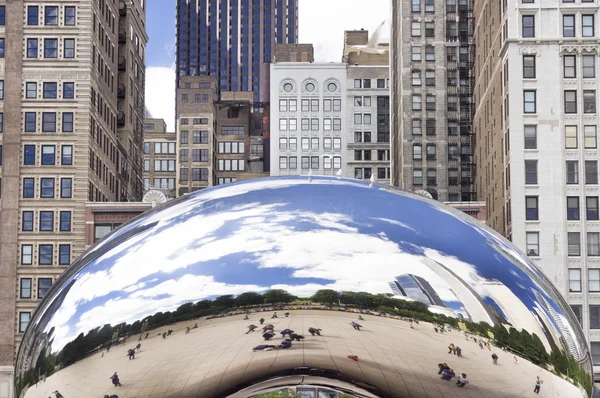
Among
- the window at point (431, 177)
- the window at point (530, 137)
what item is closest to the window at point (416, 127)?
the window at point (431, 177)

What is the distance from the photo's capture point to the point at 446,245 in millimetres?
4867

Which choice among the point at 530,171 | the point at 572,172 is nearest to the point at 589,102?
the point at 572,172

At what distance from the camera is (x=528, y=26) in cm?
8800

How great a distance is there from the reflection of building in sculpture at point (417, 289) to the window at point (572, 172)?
84.0m

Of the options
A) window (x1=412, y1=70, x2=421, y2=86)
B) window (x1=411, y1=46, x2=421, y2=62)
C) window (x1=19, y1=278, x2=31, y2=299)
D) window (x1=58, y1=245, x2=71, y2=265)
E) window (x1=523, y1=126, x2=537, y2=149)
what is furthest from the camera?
window (x1=411, y1=46, x2=421, y2=62)

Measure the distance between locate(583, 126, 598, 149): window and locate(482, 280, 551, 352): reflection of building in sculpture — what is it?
84.5 metres

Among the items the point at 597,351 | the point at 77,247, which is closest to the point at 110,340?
the point at 597,351

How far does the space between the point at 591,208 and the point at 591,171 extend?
2.85 m

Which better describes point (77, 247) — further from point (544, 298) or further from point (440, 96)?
point (544, 298)

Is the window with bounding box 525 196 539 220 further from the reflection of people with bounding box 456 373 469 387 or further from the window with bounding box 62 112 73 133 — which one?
the reflection of people with bounding box 456 373 469 387

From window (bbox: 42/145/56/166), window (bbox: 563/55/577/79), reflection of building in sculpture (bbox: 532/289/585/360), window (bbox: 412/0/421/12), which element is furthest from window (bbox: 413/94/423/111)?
reflection of building in sculpture (bbox: 532/289/585/360)

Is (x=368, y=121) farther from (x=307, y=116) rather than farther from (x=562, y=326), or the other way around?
(x=562, y=326)

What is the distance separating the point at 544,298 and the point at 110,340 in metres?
1.85

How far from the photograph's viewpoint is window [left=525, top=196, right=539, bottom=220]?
8550 cm
